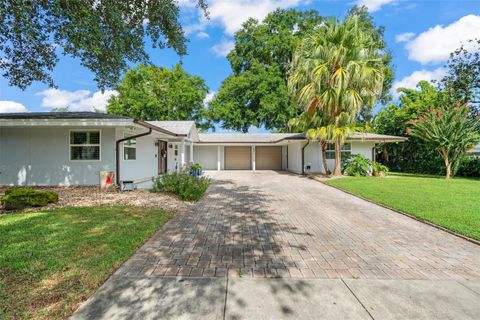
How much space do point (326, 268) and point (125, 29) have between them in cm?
772

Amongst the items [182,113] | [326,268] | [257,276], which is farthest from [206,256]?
[182,113]

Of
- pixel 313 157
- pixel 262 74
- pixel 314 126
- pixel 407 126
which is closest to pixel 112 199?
pixel 314 126

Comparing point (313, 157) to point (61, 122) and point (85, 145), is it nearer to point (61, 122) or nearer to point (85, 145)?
point (85, 145)

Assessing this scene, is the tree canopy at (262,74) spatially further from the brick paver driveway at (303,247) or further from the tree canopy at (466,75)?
the brick paver driveway at (303,247)

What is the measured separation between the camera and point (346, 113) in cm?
1367

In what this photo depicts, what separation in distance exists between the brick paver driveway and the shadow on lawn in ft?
0.05

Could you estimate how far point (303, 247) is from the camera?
14.1ft

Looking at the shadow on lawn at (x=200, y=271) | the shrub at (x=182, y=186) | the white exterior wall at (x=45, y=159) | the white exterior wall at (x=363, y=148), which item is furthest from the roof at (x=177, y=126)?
the white exterior wall at (x=363, y=148)

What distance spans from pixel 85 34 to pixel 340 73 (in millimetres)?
11234

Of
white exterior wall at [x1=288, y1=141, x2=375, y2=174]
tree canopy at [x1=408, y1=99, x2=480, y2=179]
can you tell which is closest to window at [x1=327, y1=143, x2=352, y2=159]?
white exterior wall at [x1=288, y1=141, x2=375, y2=174]

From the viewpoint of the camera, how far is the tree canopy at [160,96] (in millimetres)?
28406

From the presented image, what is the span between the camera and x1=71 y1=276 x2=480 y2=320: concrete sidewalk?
2479 millimetres

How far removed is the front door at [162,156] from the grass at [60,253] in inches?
392

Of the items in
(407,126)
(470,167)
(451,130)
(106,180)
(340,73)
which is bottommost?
(106,180)
